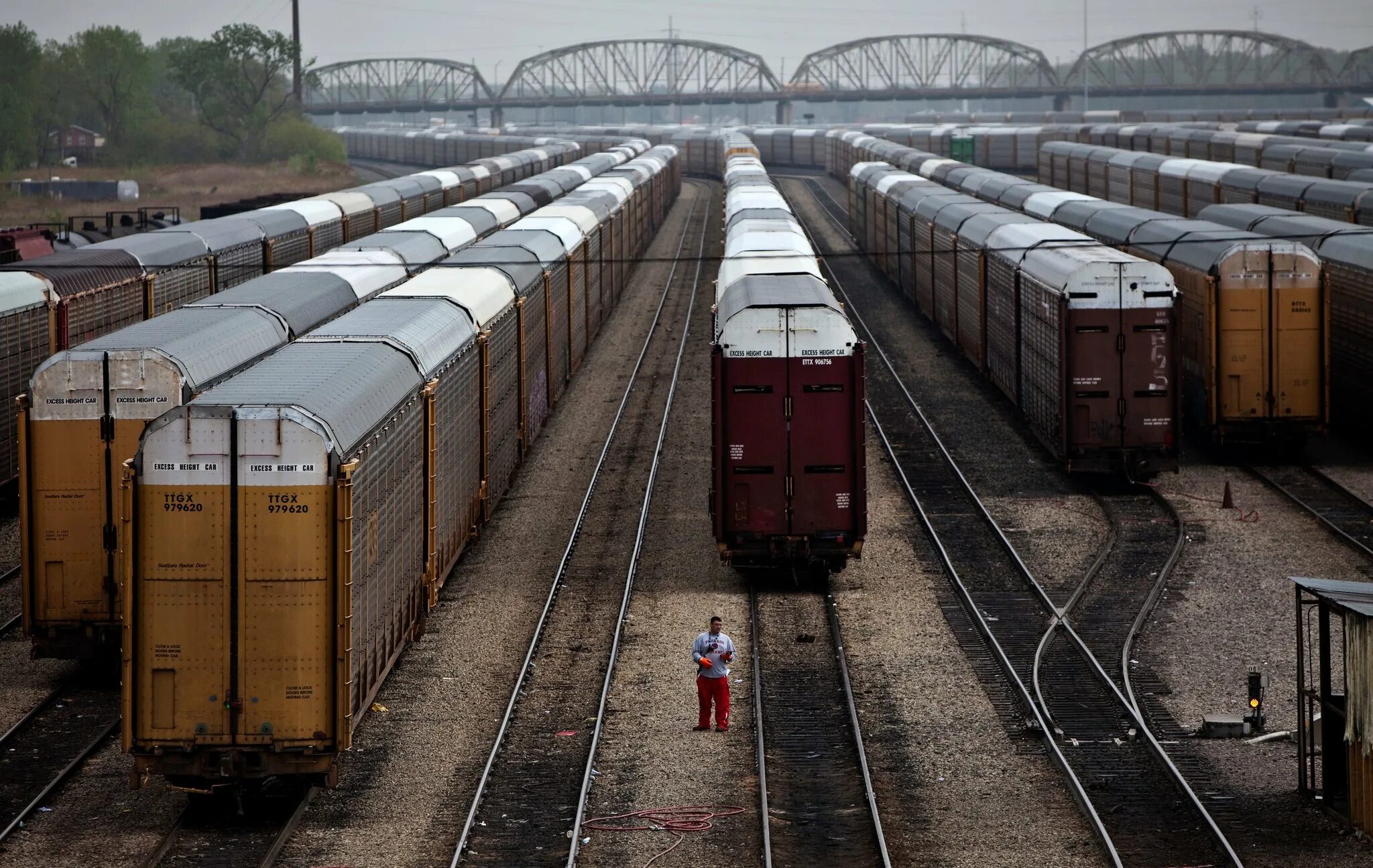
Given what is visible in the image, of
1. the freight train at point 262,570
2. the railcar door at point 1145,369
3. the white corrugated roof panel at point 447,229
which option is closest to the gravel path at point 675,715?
the freight train at point 262,570

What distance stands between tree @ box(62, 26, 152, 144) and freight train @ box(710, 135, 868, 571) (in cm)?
11572

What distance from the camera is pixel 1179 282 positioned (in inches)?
1173

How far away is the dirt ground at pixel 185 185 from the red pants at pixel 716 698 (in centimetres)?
7312

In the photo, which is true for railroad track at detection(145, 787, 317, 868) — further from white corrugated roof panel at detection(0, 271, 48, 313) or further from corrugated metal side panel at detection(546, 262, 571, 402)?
→ corrugated metal side panel at detection(546, 262, 571, 402)

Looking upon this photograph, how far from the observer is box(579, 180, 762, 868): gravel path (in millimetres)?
13602

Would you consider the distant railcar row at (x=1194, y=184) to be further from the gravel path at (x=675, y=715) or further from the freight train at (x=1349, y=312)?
the gravel path at (x=675, y=715)

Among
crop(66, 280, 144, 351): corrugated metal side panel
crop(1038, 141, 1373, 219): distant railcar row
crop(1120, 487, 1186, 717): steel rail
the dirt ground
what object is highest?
the dirt ground

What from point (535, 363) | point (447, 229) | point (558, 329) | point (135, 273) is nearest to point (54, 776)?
point (135, 273)

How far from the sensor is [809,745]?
15.9 meters

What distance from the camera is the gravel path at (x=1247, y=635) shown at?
45.0 ft

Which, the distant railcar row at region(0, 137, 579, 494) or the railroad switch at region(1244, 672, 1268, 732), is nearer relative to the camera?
the railroad switch at region(1244, 672, 1268, 732)

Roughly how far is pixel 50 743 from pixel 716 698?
6.93m

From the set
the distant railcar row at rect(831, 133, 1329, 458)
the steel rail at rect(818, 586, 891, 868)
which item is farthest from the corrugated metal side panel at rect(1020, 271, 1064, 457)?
the steel rail at rect(818, 586, 891, 868)

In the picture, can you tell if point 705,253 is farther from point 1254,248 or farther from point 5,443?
point 5,443
